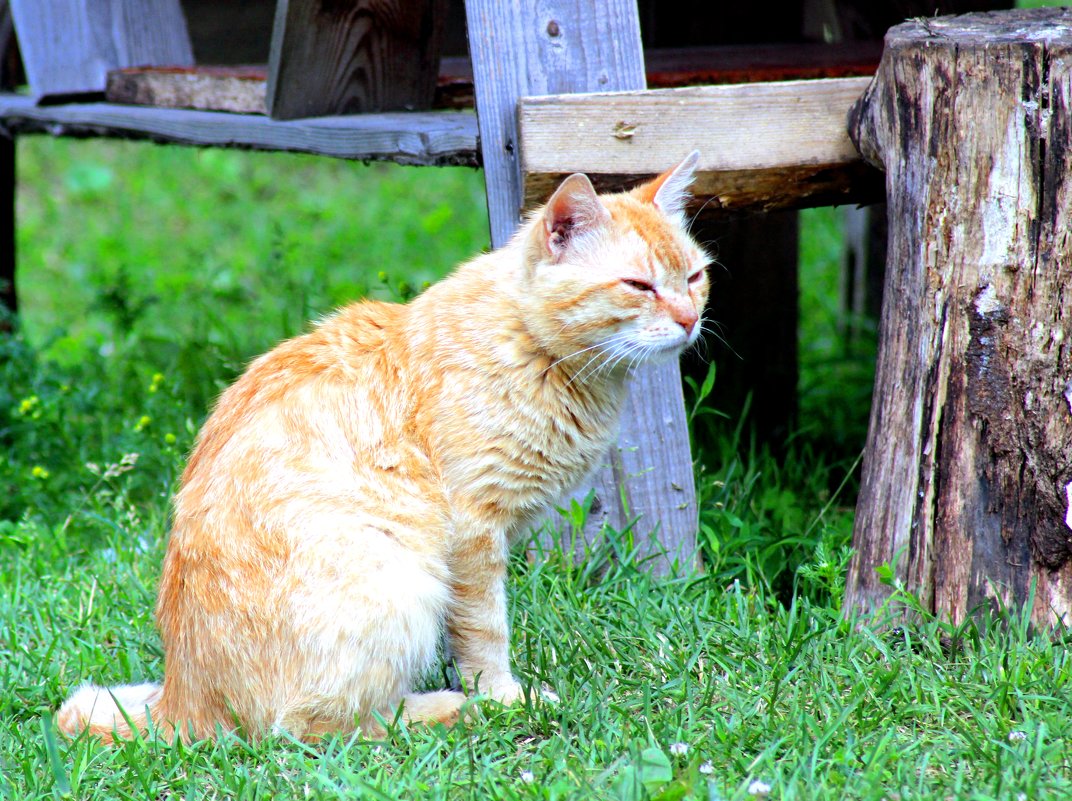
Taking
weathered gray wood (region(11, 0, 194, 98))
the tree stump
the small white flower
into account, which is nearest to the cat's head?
the tree stump

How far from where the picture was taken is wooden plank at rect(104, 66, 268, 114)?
13.3 ft

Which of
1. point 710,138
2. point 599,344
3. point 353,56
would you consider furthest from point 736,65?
point 599,344

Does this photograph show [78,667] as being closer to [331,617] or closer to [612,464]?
[331,617]

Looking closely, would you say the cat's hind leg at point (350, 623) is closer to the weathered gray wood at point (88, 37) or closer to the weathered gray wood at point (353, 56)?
the weathered gray wood at point (353, 56)

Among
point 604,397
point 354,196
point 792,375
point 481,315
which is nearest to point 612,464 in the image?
point 604,397

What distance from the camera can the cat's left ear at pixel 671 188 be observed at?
8.82 ft

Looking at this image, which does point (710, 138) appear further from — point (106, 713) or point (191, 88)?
point (191, 88)

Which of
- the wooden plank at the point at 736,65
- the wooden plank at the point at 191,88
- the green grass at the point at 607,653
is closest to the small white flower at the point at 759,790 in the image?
the green grass at the point at 607,653

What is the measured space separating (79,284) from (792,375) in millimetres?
4902

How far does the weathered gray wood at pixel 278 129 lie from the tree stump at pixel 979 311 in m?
1.24

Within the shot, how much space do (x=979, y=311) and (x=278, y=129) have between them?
2.38 metres

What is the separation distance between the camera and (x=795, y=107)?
2957 millimetres

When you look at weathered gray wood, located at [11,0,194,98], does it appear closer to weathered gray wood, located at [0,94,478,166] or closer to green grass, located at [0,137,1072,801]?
weathered gray wood, located at [0,94,478,166]

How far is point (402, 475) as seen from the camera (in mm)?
2604
